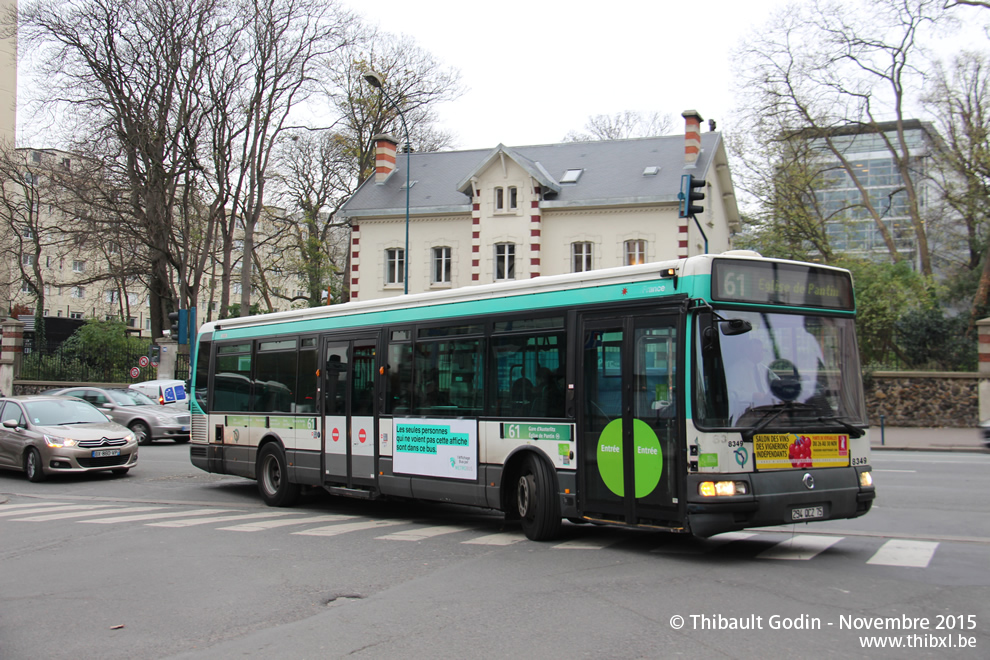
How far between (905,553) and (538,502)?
141 inches

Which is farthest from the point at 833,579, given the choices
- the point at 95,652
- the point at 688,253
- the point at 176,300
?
the point at 176,300

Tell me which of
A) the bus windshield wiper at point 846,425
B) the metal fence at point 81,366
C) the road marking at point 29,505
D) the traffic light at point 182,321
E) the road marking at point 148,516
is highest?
the traffic light at point 182,321

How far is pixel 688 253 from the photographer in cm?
3709

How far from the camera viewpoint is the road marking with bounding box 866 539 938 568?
27.1ft

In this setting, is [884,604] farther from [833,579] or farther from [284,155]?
[284,155]

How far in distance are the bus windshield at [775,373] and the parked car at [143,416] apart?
21.3 m

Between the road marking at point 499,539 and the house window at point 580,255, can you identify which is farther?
the house window at point 580,255

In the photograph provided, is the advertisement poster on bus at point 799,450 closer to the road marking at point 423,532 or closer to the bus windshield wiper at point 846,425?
the bus windshield wiper at point 846,425

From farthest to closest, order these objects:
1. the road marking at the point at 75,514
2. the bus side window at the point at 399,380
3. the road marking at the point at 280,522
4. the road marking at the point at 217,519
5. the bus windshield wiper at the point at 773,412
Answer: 1. the road marking at the point at 75,514
2. the bus side window at the point at 399,380
3. the road marking at the point at 217,519
4. the road marking at the point at 280,522
5. the bus windshield wiper at the point at 773,412

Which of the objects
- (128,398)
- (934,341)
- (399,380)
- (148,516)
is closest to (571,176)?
(934,341)

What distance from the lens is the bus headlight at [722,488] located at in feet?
26.3

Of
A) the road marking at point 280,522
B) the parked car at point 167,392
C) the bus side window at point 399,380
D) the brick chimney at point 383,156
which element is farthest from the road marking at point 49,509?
the brick chimney at point 383,156

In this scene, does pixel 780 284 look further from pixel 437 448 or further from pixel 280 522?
pixel 280 522

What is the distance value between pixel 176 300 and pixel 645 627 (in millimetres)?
40296
